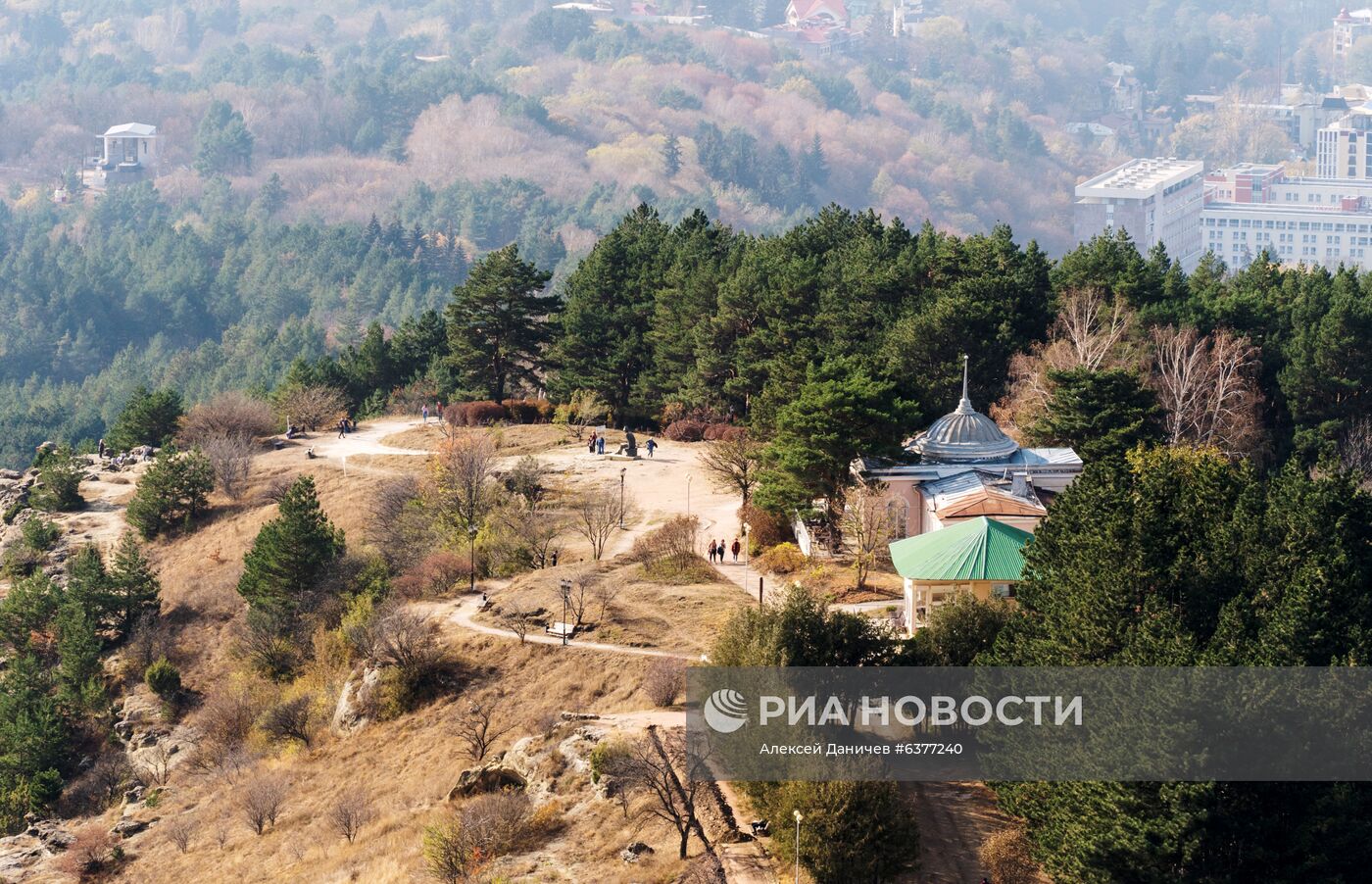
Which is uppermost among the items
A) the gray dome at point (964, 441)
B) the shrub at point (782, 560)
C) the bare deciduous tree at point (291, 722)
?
the gray dome at point (964, 441)

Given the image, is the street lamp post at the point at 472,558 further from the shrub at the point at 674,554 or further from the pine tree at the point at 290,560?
the shrub at the point at 674,554

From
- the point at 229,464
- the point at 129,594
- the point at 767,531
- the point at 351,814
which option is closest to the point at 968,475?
the point at 767,531

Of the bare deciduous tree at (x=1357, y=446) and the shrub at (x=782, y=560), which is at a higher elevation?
the bare deciduous tree at (x=1357, y=446)

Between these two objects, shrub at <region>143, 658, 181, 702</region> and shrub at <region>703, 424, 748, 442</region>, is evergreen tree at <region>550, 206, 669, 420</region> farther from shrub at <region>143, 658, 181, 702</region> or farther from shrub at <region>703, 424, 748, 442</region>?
shrub at <region>143, 658, 181, 702</region>

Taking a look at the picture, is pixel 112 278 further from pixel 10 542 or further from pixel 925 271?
pixel 925 271

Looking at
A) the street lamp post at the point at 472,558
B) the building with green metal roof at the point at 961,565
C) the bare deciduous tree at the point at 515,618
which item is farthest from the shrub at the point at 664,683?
the street lamp post at the point at 472,558

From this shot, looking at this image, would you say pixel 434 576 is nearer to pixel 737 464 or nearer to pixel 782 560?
pixel 782 560
